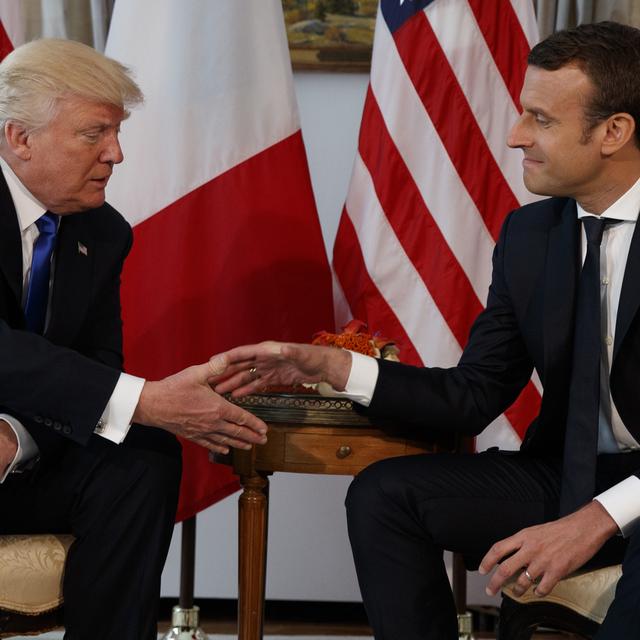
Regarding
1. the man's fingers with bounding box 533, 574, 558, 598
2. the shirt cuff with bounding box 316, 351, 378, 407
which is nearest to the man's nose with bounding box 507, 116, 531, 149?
the shirt cuff with bounding box 316, 351, 378, 407

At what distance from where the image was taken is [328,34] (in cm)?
333

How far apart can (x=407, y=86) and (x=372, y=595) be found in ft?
4.85

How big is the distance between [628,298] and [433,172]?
1037 mm

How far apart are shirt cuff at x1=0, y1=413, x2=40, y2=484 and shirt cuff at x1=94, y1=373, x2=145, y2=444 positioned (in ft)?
0.44

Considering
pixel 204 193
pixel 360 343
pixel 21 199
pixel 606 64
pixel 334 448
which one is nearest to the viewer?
pixel 606 64

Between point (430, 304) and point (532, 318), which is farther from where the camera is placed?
point (430, 304)

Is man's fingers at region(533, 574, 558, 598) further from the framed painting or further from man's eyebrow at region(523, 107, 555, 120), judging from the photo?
the framed painting

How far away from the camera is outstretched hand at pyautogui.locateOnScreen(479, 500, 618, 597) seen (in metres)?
1.76

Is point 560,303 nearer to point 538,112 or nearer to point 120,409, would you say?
point 538,112

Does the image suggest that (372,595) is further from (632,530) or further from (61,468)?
(61,468)

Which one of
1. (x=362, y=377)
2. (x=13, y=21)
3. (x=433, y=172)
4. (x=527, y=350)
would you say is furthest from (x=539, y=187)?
(x=13, y=21)

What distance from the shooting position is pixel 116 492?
80.0 inches

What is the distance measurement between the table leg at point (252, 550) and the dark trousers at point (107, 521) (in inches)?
12.5

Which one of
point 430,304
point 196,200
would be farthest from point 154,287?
point 430,304
